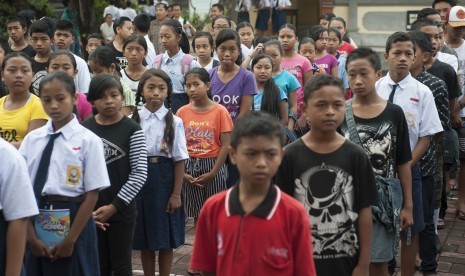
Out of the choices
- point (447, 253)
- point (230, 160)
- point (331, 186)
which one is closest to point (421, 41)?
point (230, 160)

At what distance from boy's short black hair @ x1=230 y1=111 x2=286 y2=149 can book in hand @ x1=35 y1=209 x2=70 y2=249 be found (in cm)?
135

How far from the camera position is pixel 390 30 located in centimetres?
1770

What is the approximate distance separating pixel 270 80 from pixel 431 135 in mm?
2347

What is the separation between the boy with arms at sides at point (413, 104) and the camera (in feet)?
17.8

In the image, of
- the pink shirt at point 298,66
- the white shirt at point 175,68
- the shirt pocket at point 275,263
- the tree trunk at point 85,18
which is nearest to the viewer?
the shirt pocket at point 275,263

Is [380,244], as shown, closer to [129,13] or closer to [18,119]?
[18,119]

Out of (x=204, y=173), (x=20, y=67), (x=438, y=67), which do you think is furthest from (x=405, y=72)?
(x=20, y=67)

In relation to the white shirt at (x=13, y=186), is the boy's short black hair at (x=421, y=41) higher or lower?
higher

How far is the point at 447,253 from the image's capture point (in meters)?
6.86

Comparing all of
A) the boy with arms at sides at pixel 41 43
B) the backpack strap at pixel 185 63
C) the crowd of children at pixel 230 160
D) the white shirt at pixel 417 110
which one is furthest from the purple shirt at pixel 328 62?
the white shirt at pixel 417 110

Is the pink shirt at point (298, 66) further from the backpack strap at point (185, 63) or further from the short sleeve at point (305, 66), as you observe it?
the backpack strap at point (185, 63)

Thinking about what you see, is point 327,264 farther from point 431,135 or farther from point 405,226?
point 431,135

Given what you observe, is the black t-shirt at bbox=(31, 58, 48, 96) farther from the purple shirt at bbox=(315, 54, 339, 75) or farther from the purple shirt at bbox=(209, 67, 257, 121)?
the purple shirt at bbox=(315, 54, 339, 75)

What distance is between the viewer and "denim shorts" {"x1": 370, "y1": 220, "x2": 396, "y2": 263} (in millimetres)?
4730
